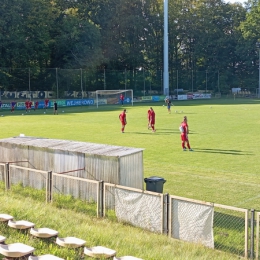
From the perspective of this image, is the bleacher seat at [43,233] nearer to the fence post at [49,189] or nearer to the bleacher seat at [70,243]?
the bleacher seat at [70,243]

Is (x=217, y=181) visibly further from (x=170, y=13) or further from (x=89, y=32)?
(x=170, y=13)

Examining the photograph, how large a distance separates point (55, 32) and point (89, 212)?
61458 millimetres

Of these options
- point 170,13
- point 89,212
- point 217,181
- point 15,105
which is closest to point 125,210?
point 89,212

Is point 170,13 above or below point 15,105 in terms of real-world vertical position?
above

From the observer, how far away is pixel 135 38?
83.3 metres

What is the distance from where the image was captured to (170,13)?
86.7 metres

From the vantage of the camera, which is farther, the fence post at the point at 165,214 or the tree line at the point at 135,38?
the tree line at the point at 135,38

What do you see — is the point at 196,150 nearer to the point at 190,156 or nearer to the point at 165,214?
the point at 190,156

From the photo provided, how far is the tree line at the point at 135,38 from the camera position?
2479 inches

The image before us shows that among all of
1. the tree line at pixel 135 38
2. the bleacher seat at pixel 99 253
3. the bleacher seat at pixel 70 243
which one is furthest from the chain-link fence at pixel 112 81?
the bleacher seat at pixel 99 253

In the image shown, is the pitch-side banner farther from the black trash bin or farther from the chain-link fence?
the black trash bin

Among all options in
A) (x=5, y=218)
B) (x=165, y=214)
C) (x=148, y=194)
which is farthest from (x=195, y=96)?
(x=5, y=218)

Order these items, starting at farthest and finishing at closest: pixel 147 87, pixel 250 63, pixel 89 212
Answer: pixel 250 63
pixel 147 87
pixel 89 212

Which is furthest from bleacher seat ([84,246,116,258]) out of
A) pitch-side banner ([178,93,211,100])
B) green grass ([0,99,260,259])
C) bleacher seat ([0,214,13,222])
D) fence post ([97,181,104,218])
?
pitch-side banner ([178,93,211,100])
